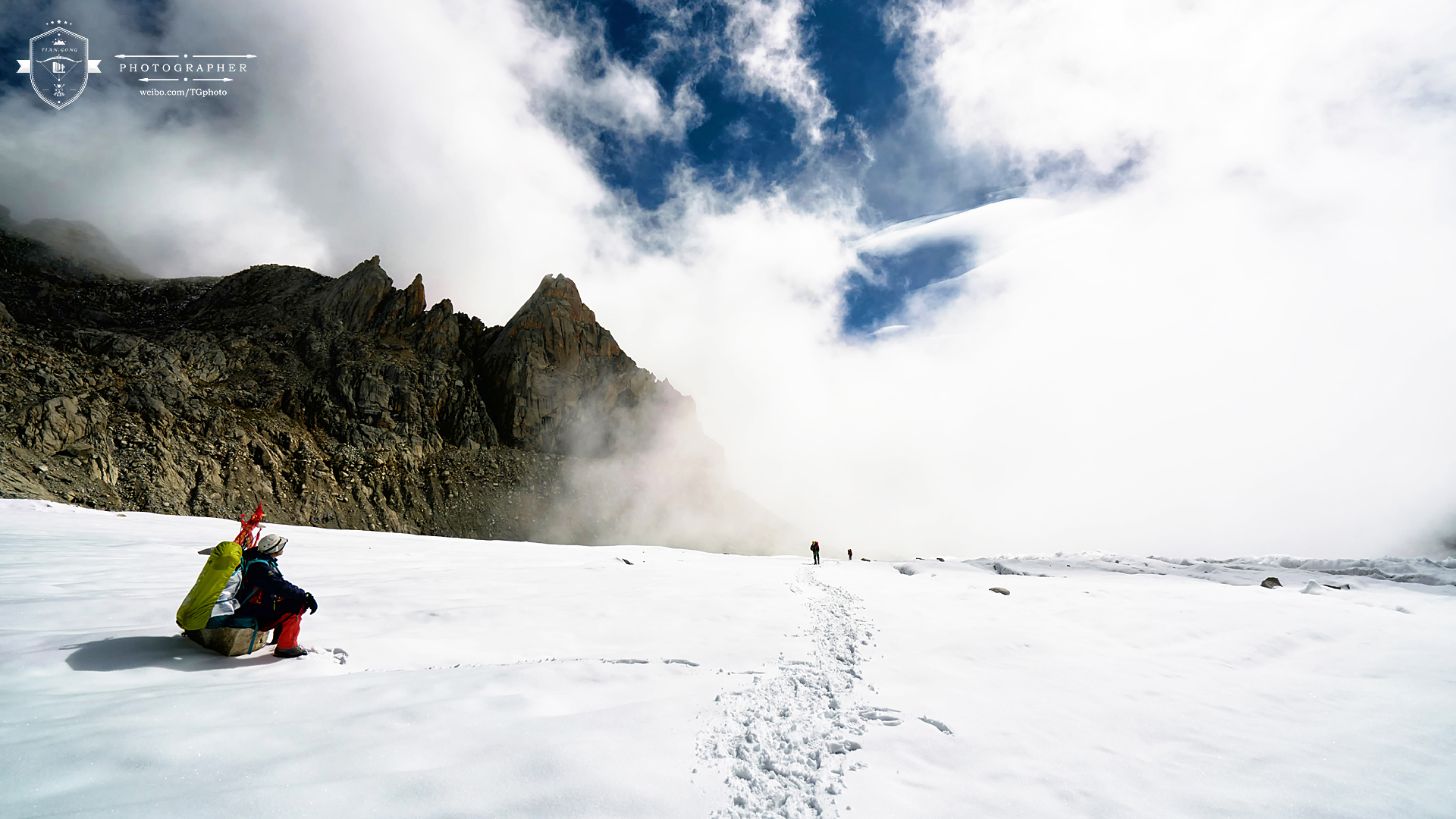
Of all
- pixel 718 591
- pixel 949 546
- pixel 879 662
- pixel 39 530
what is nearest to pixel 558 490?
pixel 39 530

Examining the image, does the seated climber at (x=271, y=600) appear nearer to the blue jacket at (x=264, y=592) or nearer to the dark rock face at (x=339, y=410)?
the blue jacket at (x=264, y=592)

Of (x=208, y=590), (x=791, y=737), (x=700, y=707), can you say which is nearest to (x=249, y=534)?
(x=208, y=590)

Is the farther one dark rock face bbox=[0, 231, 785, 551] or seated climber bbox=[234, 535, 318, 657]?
dark rock face bbox=[0, 231, 785, 551]

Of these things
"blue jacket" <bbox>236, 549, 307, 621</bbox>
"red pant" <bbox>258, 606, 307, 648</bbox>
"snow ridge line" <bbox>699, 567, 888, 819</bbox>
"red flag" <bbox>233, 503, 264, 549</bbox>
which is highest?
"red flag" <bbox>233, 503, 264, 549</bbox>

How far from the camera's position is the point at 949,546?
Result: 550 feet

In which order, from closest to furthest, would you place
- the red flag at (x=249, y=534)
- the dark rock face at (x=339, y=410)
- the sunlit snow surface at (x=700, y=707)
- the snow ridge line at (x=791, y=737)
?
the sunlit snow surface at (x=700, y=707), the snow ridge line at (x=791, y=737), the red flag at (x=249, y=534), the dark rock face at (x=339, y=410)

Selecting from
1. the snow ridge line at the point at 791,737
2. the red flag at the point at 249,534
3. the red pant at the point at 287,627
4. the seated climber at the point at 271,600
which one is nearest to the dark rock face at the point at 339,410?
the red flag at the point at 249,534

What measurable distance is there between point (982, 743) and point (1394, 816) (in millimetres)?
2497

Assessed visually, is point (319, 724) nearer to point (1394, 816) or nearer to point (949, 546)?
point (1394, 816)

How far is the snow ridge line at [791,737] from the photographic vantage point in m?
3.32

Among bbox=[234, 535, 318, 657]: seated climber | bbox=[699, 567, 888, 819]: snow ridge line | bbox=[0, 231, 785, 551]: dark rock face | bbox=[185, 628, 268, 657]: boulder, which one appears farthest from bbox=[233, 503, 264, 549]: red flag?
bbox=[0, 231, 785, 551]: dark rock face

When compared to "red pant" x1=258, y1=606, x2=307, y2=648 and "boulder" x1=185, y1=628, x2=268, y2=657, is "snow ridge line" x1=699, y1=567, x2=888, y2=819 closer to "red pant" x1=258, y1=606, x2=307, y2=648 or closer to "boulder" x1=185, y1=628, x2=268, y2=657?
"red pant" x1=258, y1=606, x2=307, y2=648

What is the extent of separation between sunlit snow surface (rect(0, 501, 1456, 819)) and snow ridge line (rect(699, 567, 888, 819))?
0.03 m

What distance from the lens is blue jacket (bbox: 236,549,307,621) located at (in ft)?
17.9
